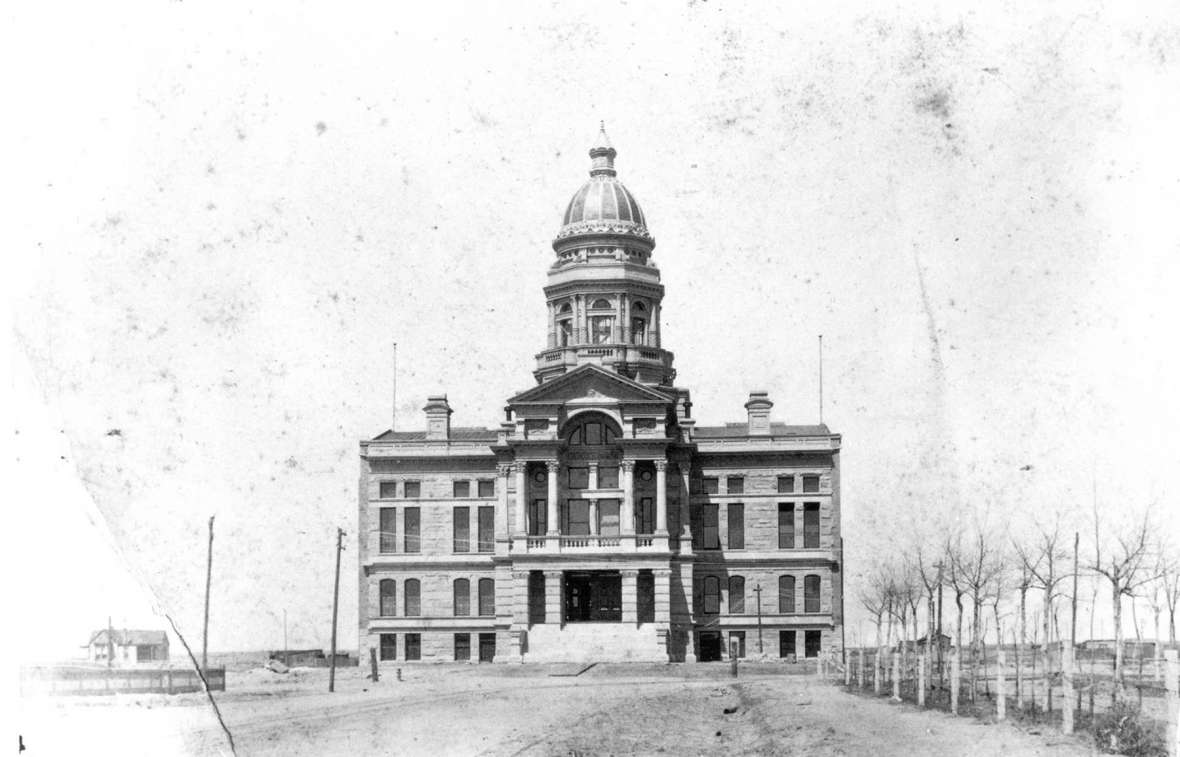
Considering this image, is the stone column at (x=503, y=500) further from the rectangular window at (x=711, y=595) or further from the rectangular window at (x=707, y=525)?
the rectangular window at (x=711, y=595)

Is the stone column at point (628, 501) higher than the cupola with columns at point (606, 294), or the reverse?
the cupola with columns at point (606, 294)

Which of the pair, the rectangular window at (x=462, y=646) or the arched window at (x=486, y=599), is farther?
the arched window at (x=486, y=599)

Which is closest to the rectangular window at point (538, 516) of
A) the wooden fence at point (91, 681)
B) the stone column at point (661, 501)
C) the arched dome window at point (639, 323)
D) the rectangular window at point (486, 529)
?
the rectangular window at point (486, 529)

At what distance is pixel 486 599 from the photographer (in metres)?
72.3

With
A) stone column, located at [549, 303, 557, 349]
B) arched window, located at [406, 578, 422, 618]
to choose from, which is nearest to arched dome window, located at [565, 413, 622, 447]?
stone column, located at [549, 303, 557, 349]

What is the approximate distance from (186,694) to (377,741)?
8.10 metres

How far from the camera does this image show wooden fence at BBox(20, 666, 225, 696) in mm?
23734

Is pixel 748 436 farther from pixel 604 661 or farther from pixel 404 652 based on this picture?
pixel 404 652

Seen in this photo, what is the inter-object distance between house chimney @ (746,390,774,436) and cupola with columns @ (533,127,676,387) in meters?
5.35

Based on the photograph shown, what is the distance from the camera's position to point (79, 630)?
75.2 ft

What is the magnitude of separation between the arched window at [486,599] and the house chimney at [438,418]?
25.9ft

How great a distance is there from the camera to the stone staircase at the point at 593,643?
65.0 m

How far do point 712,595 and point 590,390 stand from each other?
12238 mm

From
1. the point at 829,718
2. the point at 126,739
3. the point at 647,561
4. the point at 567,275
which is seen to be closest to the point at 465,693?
the point at 829,718
